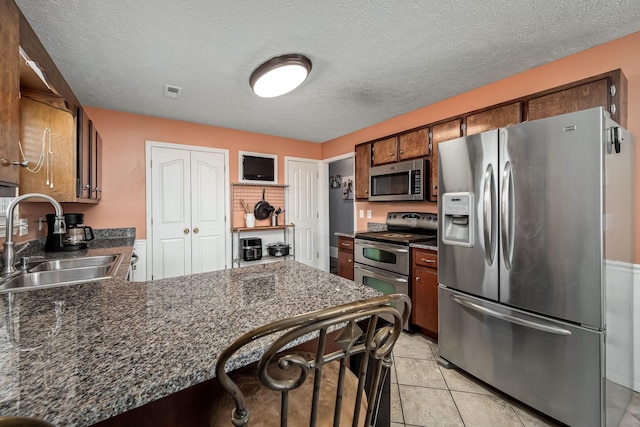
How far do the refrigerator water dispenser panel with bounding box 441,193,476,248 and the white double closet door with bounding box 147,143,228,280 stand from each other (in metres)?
2.89

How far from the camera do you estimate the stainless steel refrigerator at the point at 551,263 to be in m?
1.41

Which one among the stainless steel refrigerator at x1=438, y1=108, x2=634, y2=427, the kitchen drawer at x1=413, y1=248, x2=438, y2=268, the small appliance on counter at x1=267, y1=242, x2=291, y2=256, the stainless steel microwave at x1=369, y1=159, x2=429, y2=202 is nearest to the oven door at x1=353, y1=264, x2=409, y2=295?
the kitchen drawer at x1=413, y1=248, x2=438, y2=268

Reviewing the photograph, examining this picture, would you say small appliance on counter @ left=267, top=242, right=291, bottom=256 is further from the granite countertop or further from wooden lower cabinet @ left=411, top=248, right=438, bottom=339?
the granite countertop

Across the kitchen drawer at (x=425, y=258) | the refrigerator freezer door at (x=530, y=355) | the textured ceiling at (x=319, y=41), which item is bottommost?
the refrigerator freezer door at (x=530, y=355)

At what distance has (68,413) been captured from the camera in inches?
18.7

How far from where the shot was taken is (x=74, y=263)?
2.02m

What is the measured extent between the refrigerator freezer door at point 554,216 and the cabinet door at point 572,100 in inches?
24.2

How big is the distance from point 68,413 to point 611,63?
3.21 m

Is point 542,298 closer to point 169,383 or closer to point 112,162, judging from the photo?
point 169,383

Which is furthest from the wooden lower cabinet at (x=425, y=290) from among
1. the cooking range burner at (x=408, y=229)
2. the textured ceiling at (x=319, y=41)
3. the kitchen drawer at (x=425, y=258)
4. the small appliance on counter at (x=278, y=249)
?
the small appliance on counter at (x=278, y=249)

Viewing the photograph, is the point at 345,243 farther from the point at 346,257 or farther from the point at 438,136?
the point at 438,136

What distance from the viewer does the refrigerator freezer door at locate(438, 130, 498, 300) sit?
178 cm

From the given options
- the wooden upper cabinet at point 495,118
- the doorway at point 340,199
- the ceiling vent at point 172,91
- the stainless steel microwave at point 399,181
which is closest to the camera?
the wooden upper cabinet at point 495,118

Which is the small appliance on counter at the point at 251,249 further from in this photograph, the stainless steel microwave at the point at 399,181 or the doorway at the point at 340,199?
the stainless steel microwave at the point at 399,181
